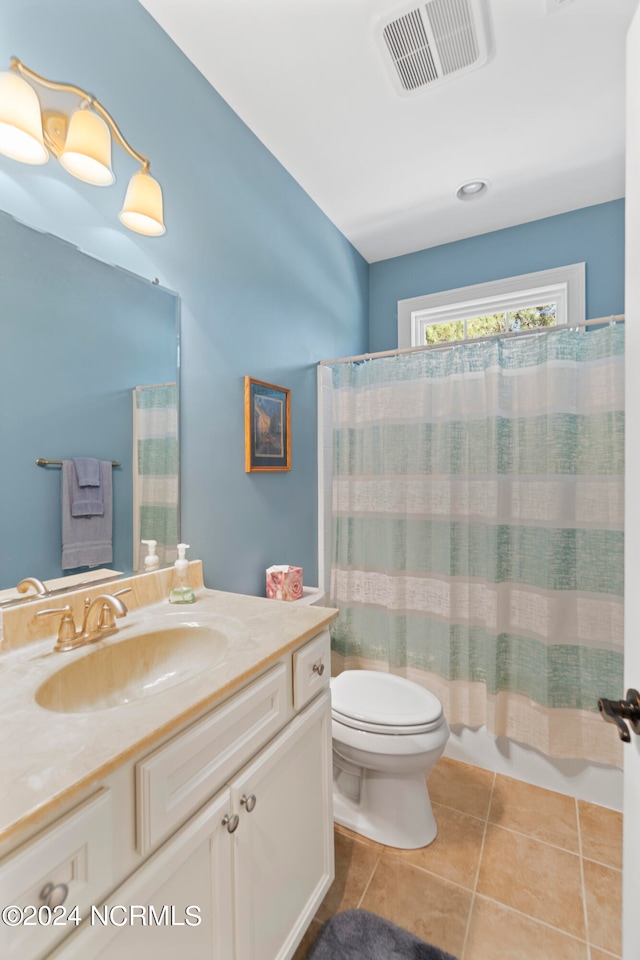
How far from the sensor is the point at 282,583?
5.76 ft

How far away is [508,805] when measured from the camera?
5.49 feet

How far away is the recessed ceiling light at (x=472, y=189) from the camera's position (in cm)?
209

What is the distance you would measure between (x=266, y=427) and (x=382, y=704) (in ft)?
3.80

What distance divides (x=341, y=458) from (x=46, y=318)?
1.44 metres

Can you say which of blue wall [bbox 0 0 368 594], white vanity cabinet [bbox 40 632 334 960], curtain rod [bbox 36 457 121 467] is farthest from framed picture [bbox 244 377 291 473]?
white vanity cabinet [bbox 40 632 334 960]

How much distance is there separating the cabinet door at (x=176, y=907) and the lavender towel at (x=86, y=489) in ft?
2.42

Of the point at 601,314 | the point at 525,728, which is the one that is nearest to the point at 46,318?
the point at 525,728

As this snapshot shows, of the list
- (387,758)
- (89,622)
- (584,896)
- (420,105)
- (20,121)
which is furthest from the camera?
(420,105)

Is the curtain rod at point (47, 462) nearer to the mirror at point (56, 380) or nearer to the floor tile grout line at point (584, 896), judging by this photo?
the mirror at point (56, 380)

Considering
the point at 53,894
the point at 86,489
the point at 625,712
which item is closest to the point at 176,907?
the point at 53,894

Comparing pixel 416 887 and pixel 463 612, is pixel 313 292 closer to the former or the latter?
pixel 463 612

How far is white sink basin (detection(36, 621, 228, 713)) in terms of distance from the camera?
34.2 inches

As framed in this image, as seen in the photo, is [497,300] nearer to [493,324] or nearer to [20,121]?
[493,324]

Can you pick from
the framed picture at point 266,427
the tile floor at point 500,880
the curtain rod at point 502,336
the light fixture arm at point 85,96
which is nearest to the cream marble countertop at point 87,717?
the framed picture at point 266,427
